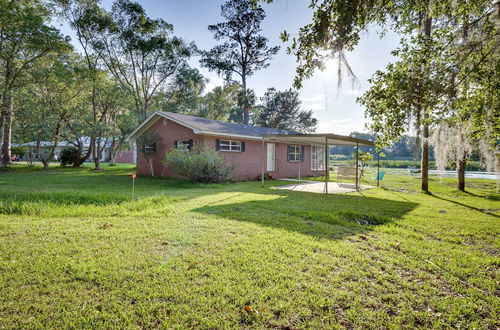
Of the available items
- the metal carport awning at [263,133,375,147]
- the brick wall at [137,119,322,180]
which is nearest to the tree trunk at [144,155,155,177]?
the brick wall at [137,119,322,180]

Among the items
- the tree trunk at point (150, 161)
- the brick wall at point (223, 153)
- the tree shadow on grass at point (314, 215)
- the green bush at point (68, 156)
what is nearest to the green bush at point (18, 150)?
the green bush at point (68, 156)

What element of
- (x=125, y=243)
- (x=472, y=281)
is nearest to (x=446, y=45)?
(x=472, y=281)

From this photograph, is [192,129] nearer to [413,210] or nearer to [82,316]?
[413,210]

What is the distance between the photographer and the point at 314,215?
18.0 ft

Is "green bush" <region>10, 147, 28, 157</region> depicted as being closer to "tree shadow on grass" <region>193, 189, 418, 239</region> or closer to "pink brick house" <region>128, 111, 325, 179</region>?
"pink brick house" <region>128, 111, 325, 179</region>

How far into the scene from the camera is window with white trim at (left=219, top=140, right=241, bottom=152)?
44.4 ft

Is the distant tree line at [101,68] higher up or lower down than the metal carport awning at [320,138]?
higher up

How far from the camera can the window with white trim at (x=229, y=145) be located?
13.5m

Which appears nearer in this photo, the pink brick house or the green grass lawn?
the green grass lawn

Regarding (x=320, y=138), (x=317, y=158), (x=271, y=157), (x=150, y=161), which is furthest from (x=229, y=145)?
(x=317, y=158)

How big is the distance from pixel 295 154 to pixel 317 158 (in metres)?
2.73

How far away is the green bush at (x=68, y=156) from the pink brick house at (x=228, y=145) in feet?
33.4

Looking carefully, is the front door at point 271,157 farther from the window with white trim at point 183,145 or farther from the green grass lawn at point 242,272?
the green grass lawn at point 242,272

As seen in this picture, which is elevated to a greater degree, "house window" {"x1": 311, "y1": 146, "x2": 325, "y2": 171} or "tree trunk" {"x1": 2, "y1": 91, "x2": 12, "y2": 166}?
"tree trunk" {"x1": 2, "y1": 91, "x2": 12, "y2": 166}
